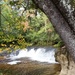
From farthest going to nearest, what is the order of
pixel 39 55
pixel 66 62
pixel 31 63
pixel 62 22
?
1. pixel 39 55
2. pixel 31 63
3. pixel 66 62
4. pixel 62 22

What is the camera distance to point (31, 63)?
575 inches

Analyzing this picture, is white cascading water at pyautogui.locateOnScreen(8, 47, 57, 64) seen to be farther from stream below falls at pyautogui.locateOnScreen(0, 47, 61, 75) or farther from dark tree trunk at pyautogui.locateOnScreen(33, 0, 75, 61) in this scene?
dark tree trunk at pyautogui.locateOnScreen(33, 0, 75, 61)

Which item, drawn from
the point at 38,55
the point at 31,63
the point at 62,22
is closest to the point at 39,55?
the point at 38,55

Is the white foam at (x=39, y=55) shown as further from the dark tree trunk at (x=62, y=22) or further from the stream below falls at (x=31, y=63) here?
the dark tree trunk at (x=62, y=22)

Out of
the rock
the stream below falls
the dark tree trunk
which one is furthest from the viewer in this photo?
the stream below falls

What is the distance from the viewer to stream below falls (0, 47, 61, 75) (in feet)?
39.0

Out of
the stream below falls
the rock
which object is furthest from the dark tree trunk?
the stream below falls

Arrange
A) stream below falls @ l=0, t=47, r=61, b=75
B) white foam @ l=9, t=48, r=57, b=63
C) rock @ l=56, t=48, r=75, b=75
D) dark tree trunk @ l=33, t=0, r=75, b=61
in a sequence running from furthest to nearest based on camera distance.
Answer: white foam @ l=9, t=48, r=57, b=63 → stream below falls @ l=0, t=47, r=61, b=75 → rock @ l=56, t=48, r=75, b=75 → dark tree trunk @ l=33, t=0, r=75, b=61

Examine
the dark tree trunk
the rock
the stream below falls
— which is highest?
the dark tree trunk

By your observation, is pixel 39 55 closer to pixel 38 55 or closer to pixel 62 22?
pixel 38 55

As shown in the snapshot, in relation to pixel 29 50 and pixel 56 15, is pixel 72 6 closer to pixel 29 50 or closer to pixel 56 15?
pixel 56 15

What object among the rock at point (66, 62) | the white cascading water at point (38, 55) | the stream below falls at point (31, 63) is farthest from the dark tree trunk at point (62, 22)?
the white cascading water at point (38, 55)

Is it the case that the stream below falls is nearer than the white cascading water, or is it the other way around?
the stream below falls

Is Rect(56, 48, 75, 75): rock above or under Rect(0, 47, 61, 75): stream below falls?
above
